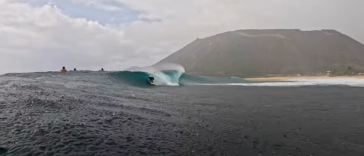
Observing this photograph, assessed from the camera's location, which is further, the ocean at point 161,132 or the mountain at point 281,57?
the mountain at point 281,57

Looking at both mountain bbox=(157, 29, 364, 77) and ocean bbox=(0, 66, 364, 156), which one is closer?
ocean bbox=(0, 66, 364, 156)

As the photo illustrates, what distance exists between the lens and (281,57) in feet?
545

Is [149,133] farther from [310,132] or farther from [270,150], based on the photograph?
[310,132]

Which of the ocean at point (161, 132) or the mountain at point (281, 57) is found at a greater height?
the mountain at point (281, 57)

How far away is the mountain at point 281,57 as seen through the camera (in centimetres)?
14450

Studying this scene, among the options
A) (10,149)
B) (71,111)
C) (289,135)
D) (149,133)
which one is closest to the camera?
(10,149)

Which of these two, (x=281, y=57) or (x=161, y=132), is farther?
(x=281, y=57)

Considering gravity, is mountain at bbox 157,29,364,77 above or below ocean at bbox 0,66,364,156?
above

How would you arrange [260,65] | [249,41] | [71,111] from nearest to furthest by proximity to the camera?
[71,111] < [260,65] < [249,41]

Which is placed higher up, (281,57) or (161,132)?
(281,57)

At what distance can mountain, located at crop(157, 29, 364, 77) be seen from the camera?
144500mm

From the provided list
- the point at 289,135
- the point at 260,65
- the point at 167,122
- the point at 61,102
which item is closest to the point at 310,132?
the point at 289,135

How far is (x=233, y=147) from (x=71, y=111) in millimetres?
6276

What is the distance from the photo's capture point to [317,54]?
162375mm
